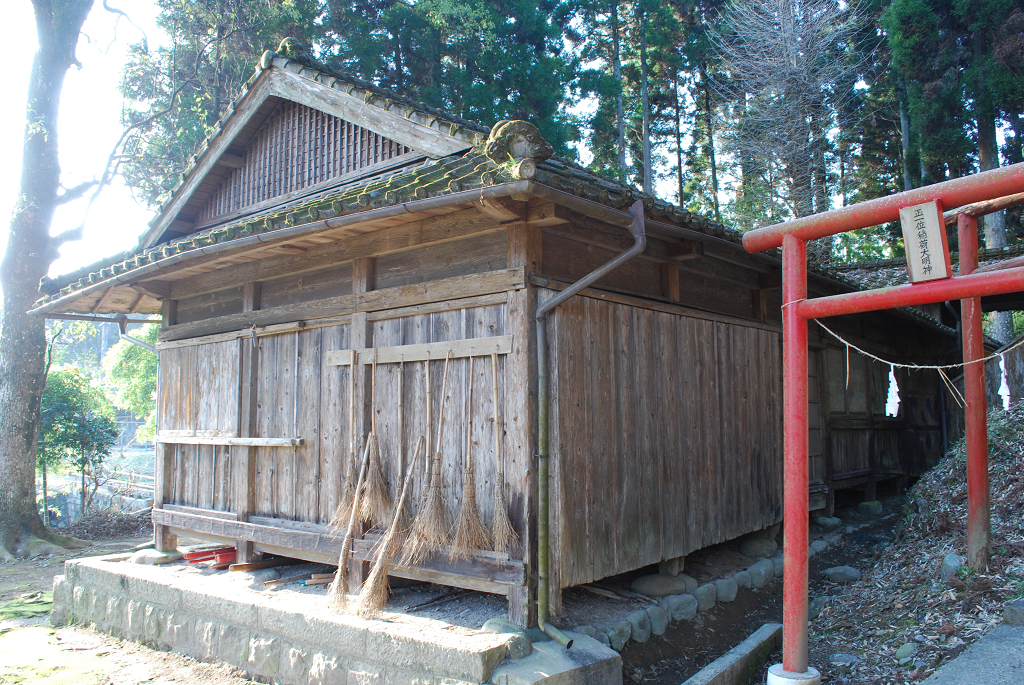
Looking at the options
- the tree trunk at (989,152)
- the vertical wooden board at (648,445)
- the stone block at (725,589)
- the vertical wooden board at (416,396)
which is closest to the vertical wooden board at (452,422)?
the vertical wooden board at (416,396)

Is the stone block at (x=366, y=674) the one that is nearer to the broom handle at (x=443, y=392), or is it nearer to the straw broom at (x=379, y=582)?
the straw broom at (x=379, y=582)

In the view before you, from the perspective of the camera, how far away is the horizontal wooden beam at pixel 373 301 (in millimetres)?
5176

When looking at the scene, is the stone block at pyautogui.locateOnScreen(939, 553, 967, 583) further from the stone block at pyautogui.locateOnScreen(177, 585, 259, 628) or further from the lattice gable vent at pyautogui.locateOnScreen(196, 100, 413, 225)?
the lattice gable vent at pyautogui.locateOnScreen(196, 100, 413, 225)

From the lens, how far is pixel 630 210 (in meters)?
5.13

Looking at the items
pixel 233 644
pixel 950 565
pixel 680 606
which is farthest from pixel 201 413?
pixel 950 565

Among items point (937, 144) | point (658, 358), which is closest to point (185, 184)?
point (658, 358)

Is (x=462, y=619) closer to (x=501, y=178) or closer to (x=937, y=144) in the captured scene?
(x=501, y=178)

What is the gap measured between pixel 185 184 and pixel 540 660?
7524mm

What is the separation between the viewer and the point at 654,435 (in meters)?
6.08

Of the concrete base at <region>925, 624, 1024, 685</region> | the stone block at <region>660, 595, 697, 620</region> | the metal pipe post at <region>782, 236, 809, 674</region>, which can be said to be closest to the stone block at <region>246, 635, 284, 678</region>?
the stone block at <region>660, 595, 697, 620</region>

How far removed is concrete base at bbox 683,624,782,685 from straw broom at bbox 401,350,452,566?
2050 millimetres

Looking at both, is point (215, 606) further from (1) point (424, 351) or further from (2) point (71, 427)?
(2) point (71, 427)

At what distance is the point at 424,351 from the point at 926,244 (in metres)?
3.64

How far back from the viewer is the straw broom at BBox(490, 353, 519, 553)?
190 inches
